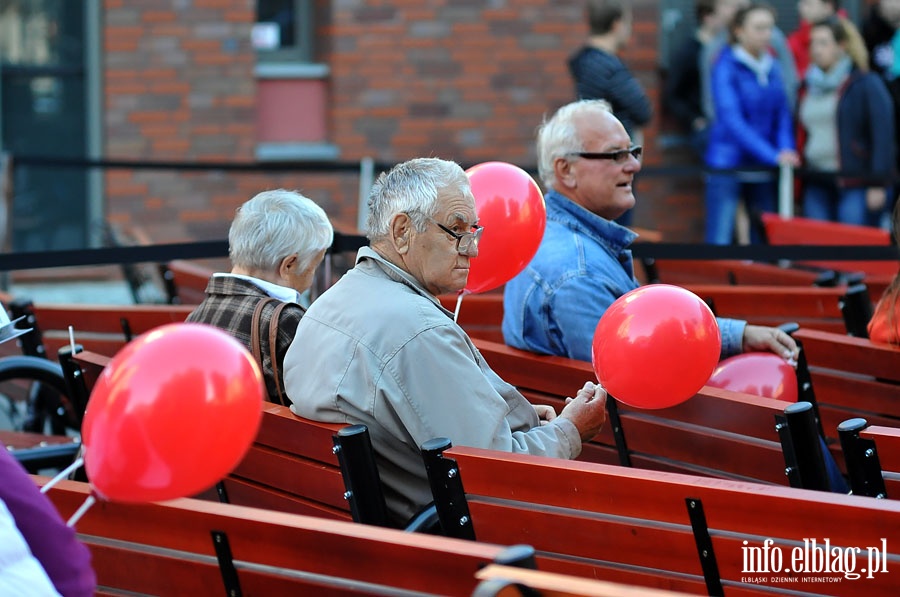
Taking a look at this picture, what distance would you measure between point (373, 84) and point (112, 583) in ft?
27.4

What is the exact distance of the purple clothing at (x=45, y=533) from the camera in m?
2.26

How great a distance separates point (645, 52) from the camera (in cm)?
1119

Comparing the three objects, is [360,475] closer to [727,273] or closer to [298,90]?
[727,273]

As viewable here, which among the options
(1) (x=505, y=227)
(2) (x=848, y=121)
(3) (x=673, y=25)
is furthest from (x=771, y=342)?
(3) (x=673, y=25)

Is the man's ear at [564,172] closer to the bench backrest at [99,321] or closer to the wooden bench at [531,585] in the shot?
the bench backrest at [99,321]

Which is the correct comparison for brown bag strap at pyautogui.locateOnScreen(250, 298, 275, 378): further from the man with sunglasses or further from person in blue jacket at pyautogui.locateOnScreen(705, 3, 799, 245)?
person in blue jacket at pyautogui.locateOnScreen(705, 3, 799, 245)

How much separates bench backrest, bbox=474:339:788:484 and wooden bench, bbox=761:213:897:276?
3083 millimetres

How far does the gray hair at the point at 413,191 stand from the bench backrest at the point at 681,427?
0.68 m

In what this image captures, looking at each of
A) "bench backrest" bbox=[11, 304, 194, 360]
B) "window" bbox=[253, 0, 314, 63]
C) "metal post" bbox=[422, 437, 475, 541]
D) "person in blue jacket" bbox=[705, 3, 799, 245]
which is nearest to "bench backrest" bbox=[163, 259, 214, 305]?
"bench backrest" bbox=[11, 304, 194, 360]

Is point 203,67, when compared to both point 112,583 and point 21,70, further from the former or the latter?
point 112,583

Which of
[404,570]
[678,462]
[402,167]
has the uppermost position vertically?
[402,167]

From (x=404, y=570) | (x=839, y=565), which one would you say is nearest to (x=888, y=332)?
(x=839, y=565)

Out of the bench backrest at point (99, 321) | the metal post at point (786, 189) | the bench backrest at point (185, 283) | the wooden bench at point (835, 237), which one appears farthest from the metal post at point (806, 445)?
the metal post at point (786, 189)

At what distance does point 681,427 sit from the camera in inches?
139
